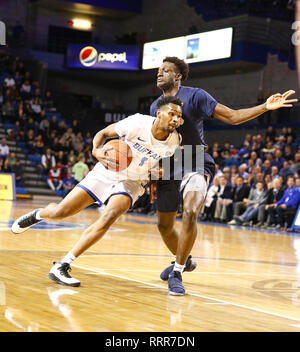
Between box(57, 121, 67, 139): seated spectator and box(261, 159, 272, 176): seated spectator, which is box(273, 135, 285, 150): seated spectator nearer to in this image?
box(261, 159, 272, 176): seated spectator

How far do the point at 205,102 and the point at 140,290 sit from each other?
5.78 ft

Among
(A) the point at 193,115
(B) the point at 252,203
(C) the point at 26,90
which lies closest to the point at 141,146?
(A) the point at 193,115

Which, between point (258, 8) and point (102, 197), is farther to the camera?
point (258, 8)

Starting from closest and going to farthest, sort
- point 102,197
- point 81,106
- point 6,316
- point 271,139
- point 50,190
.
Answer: point 6,316 < point 102,197 < point 271,139 < point 50,190 < point 81,106

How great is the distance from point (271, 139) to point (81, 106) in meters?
Result: 14.6

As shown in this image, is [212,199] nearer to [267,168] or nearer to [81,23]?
[267,168]

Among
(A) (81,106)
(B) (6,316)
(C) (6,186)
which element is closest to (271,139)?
(C) (6,186)

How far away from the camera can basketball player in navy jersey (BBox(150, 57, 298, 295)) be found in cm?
529

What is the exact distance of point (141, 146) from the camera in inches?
209

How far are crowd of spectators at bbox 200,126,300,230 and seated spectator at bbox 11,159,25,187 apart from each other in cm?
760

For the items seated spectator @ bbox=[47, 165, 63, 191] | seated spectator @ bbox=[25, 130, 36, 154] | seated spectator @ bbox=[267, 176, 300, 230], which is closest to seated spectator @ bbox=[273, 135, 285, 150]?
seated spectator @ bbox=[267, 176, 300, 230]

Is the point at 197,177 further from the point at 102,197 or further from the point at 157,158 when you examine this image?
the point at 102,197
